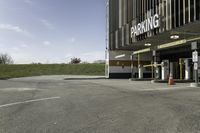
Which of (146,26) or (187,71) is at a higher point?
(146,26)

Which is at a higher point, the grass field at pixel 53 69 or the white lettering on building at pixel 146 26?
the white lettering on building at pixel 146 26

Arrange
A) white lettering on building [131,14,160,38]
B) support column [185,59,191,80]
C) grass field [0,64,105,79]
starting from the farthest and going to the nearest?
1. grass field [0,64,105,79]
2. support column [185,59,191,80]
3. white lettering on building [131,14,160,38]

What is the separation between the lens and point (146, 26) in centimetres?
2839

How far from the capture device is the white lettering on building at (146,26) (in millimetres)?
26286

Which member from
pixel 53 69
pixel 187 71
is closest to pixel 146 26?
pixel 187 71

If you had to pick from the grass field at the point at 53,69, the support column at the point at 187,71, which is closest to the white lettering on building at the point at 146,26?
the support column at the point at 187,71

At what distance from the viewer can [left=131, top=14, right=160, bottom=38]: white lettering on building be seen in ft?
86.2

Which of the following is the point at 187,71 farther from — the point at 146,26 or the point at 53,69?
the point at 53,69

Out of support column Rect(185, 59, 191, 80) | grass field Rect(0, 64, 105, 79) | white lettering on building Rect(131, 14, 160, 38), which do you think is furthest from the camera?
grass field Rect(0, 64, 105, 79)

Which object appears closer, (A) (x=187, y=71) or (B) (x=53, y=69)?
(A) (x=187, y=71)

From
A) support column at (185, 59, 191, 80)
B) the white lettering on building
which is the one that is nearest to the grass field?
the white lettering on building

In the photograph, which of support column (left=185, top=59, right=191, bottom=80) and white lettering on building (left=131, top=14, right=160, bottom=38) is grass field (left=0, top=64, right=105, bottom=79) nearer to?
white lettering on building (left=131, top=14, right=160, bottom=38)

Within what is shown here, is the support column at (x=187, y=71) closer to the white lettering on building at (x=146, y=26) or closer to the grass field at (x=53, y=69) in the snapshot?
the white lettering on building at (x=146, y=26)

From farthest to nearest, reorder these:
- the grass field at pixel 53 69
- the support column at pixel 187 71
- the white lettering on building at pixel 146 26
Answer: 1. the grass field at pixel 53 69
2. the support column at pixel 187 71
3. the white lettering on building at pixel 146 26
